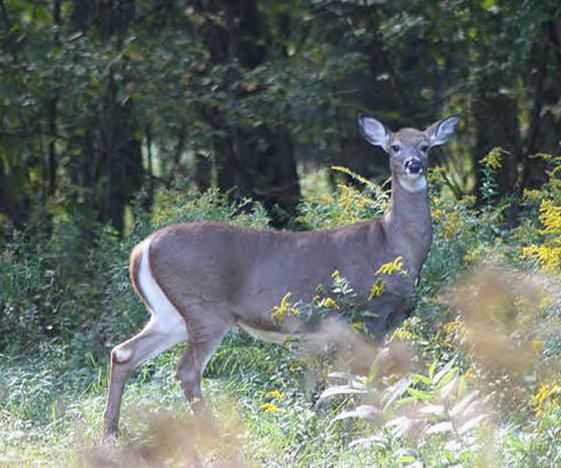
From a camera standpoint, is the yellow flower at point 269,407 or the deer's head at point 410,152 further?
the deer's head at point 410,152

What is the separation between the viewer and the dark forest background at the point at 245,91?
10109mm

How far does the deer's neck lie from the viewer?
7.75 m

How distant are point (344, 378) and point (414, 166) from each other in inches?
74.3

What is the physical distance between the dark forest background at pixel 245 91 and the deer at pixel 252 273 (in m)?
2.11

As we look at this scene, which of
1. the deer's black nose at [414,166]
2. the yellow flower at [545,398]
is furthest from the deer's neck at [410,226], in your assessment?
the yellow flower at [545,398]


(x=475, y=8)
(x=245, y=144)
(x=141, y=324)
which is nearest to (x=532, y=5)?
(x=475, y=8)


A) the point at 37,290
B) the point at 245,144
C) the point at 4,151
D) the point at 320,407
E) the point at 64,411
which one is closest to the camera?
the point at 320,407

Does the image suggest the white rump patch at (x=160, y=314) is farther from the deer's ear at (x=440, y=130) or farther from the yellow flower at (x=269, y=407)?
the deer's ear at (x=440, y=130)

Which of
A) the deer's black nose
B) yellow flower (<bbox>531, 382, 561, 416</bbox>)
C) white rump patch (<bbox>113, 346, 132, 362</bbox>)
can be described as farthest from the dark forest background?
yellow flower (<bbox>531, 382, 561, 416</bbox>)

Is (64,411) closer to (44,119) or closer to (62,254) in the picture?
(62,254)

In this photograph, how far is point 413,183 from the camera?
788 centimetres

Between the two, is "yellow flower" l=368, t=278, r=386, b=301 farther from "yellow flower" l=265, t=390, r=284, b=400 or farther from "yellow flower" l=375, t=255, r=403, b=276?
"yellow flower" l=265, t=390, r=284, b=400

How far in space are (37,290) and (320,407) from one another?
3305mm

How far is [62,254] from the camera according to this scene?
980 cm
